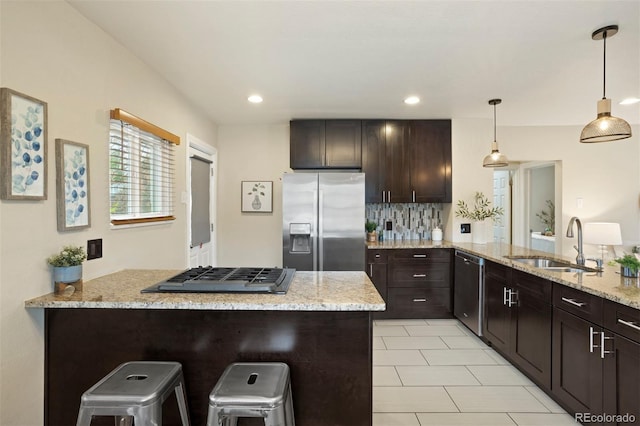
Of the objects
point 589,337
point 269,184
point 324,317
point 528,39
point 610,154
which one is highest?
point 528,39

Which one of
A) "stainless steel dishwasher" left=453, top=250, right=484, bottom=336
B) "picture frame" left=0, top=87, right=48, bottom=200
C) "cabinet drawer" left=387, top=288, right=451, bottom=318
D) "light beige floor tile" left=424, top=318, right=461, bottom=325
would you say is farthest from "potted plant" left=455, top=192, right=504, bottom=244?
"picture frame" left=0, top=87, right=48, bottom=200

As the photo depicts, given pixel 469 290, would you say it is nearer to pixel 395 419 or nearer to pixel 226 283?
pixel 395 419

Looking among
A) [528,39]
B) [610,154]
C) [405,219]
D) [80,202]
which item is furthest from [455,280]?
[80,202]

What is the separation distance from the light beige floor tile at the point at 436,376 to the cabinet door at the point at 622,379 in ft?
3.09

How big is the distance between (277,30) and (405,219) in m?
3.20

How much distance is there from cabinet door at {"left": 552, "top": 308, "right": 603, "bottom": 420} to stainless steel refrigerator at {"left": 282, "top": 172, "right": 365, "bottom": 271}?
1998mm

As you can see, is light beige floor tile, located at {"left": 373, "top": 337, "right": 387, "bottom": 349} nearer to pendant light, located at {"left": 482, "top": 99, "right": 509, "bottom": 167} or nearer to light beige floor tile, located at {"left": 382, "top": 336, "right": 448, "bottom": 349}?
light beige floor tile, located at {"left": 382, "top": 336, "right": 448, "bottom": 349}

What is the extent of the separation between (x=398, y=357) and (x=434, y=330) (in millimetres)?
874

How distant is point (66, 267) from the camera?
69.9 inches

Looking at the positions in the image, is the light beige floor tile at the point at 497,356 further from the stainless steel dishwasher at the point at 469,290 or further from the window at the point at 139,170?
the window at the point at 139,170

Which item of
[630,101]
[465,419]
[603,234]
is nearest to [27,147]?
[465,419]

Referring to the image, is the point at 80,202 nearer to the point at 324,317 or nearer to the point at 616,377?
the point at 324,317

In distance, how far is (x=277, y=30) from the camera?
2.19 m

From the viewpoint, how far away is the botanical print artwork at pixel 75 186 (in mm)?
1873
